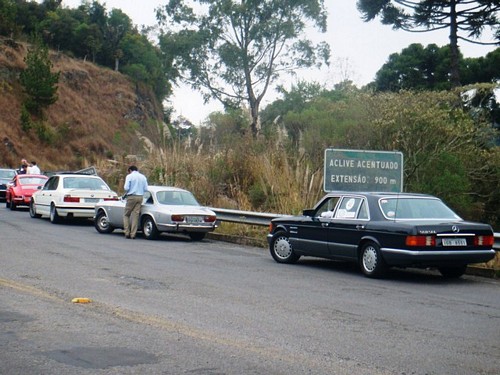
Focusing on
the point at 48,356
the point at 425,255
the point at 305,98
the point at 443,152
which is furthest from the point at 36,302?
the point at 305,98

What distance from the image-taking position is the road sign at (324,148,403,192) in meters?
18.4

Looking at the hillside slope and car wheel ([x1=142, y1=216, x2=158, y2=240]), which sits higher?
the hillside slope

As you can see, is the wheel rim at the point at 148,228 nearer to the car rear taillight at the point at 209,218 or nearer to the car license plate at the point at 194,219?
the car license plate at the point at 194,219

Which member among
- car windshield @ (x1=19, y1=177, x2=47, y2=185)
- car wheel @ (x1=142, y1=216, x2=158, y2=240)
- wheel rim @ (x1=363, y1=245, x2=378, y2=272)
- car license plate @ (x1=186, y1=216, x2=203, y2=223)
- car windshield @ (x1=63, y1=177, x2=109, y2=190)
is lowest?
wheel rim @ (x1=363, y1=245, x2=378, y2=272)

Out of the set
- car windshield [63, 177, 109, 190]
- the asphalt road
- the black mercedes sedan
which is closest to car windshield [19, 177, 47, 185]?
car windshield [63, 177, 109, 190]

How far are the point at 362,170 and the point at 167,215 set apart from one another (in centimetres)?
470

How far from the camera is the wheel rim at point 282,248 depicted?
15.6m

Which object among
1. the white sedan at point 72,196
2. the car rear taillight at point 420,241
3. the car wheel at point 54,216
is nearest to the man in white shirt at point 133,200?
the white sedan at point 72,196

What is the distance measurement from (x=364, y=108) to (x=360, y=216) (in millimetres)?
13369

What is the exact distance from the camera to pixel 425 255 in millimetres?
12820

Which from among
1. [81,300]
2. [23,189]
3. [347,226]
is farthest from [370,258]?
[23,189]

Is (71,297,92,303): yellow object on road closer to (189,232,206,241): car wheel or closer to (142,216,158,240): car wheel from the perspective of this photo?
(142,216,158,240): car wheel

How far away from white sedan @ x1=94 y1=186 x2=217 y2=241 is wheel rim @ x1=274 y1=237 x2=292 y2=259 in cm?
407

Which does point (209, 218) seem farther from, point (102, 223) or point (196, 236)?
point (102, 223)
